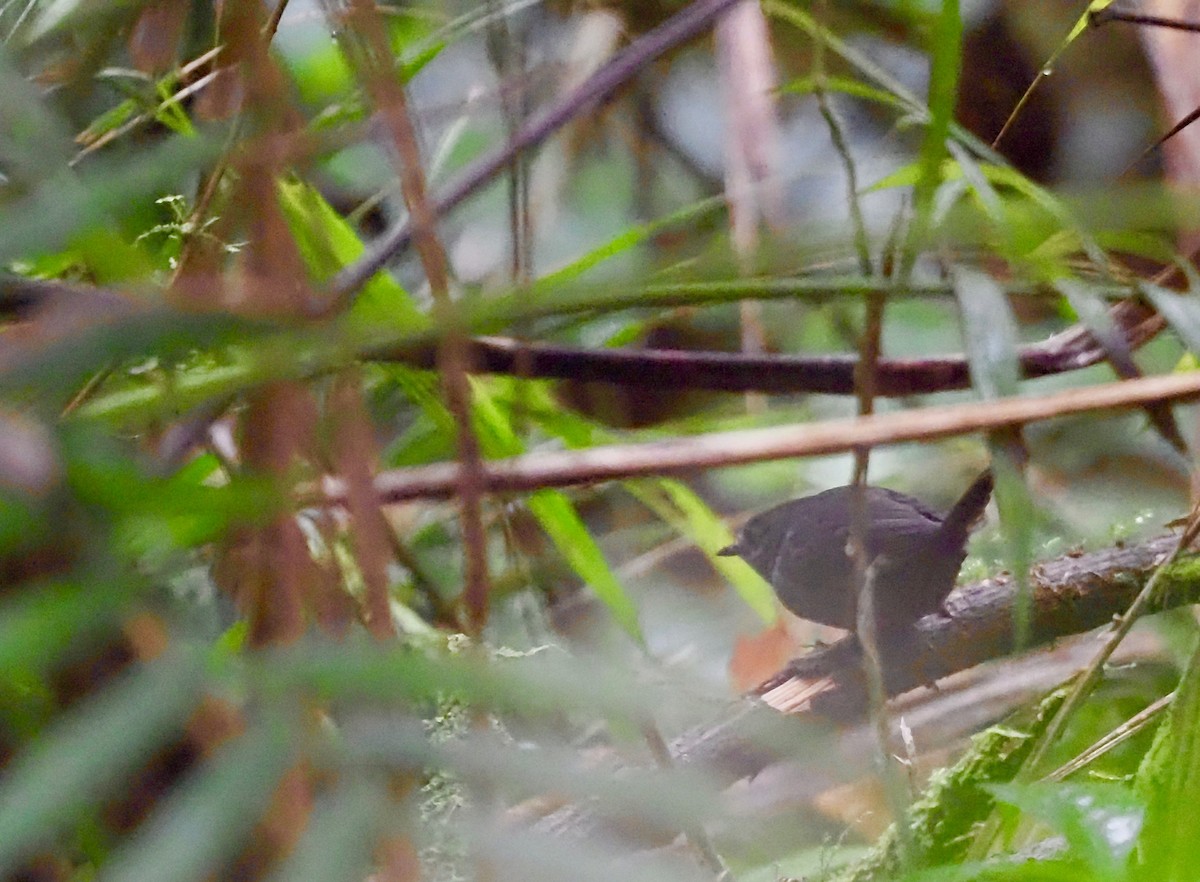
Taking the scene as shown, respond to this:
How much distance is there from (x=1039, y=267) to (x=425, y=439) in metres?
0.50

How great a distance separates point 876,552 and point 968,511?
58 millimetres

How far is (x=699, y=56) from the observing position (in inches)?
55.4

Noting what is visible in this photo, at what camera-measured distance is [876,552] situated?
2.14 feet

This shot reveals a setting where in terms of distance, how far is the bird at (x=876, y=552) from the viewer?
25.3 inches

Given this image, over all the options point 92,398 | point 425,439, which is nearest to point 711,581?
point 425,439

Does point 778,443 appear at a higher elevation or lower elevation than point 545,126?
lower

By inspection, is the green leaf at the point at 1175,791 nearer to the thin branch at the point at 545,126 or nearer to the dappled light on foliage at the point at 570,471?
the dappled light on foliage at the point at 570,471

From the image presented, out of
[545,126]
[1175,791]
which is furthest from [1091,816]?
[545,126]

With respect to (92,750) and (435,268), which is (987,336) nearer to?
(435,268)

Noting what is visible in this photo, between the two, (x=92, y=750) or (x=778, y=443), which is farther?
(x=778, y=443)

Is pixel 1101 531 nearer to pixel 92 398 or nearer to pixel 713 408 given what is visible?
pixel 713 408

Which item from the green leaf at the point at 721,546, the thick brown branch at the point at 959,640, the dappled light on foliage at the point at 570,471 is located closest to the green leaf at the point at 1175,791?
the dappled light on foliage at the point at 570,471

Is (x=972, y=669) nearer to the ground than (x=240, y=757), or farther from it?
nearer to the ground

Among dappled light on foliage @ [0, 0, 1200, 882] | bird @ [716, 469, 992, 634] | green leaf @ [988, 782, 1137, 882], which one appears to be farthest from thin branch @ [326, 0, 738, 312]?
green leaf @ [988, 782, 1137, 882]
